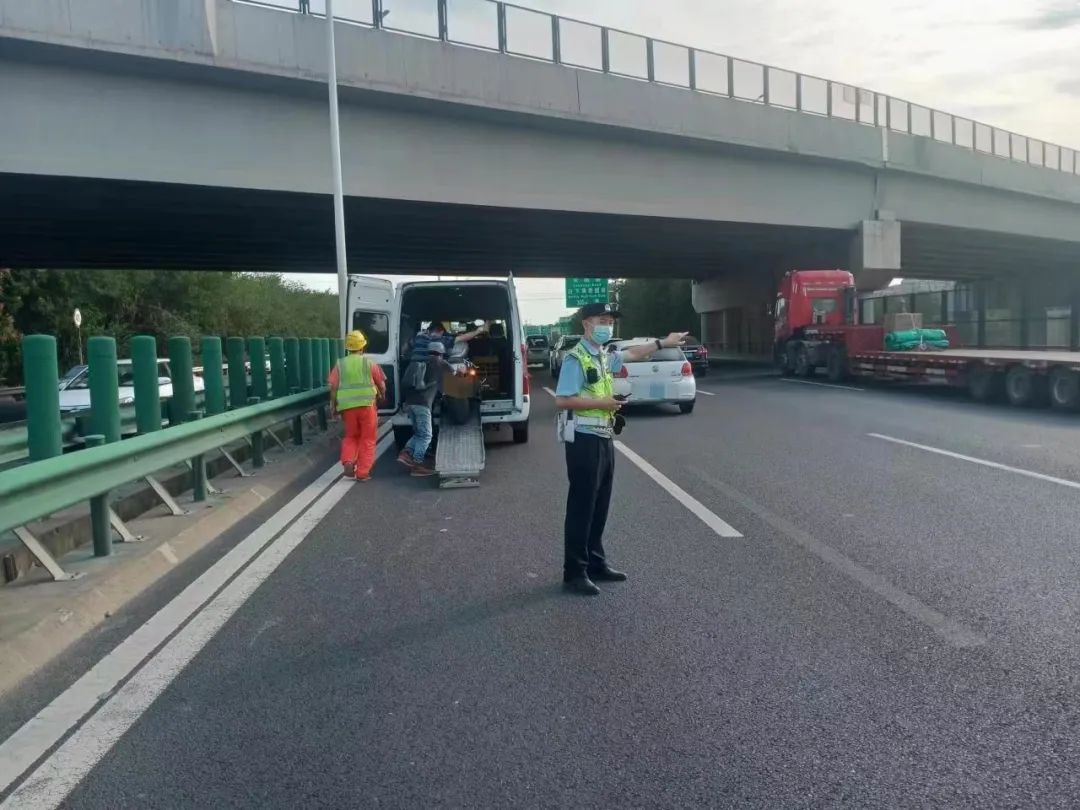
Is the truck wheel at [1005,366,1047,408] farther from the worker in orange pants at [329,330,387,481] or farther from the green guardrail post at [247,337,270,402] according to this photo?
the green guardrail post at [247,337,270,402]

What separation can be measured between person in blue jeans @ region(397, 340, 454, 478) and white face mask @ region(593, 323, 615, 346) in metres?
5.61

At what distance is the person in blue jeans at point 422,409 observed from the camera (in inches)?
446

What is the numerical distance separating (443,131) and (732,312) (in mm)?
34288

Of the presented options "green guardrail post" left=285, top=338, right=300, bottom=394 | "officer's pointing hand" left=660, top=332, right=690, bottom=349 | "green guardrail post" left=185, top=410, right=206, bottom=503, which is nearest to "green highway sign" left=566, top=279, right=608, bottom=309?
"green guardrail post" left=285, top=338, right=300, bottom=394

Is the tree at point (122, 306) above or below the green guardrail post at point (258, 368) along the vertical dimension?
above

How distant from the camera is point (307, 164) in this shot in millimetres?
20375

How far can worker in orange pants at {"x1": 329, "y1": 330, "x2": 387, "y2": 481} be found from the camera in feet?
35.0

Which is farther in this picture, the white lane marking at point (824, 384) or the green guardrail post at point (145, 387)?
the white lane marking at point (824, 384)

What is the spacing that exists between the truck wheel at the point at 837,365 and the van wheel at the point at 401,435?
662 inches

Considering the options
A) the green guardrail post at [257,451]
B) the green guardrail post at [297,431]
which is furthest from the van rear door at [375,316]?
the green guardrail post at [257,451]

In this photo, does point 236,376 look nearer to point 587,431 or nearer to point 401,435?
point 401,435

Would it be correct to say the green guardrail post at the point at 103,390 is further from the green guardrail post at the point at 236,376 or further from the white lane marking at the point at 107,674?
the green guardrail post at the point at 236,376

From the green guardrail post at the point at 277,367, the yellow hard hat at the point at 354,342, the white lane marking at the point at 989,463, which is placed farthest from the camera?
the green guardrail post at the point at 277,367

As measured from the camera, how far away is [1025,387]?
57.6 feet
